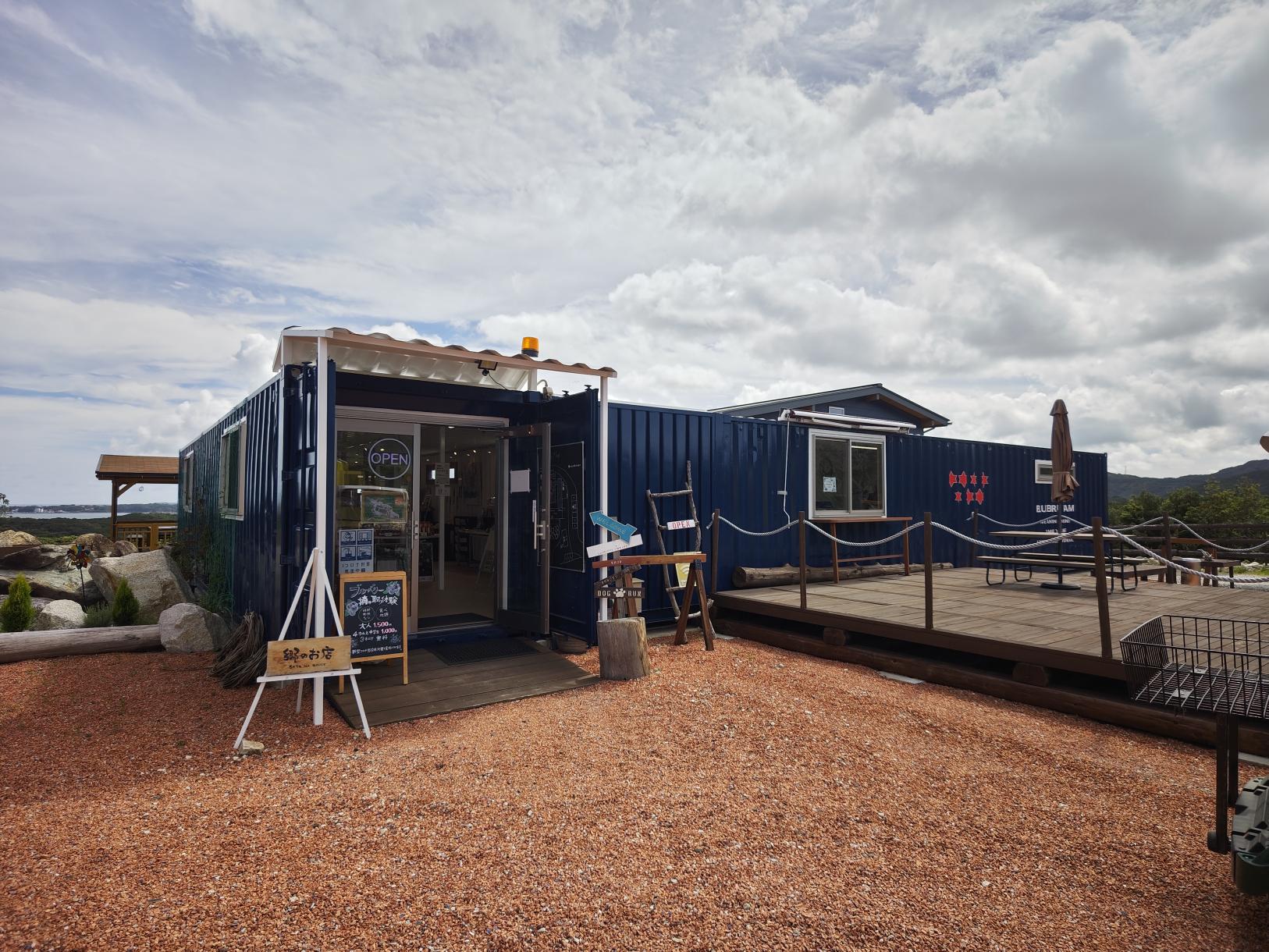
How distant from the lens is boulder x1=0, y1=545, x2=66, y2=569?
13.3 meters

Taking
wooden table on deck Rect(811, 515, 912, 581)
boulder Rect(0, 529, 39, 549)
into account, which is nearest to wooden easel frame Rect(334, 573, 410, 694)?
wooden table on deck Rect(811, 515, 912, 581)

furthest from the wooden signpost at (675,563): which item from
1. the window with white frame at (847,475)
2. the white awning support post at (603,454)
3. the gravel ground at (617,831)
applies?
the window with white frame at (847,475)

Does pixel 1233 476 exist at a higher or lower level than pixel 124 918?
higher

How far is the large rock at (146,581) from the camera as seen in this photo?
8477mm

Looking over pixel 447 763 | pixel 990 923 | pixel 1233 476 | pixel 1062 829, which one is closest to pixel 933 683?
pixel 1062 829

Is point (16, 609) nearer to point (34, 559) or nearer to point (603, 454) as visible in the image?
point (603, 454)

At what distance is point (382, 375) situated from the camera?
6125mm

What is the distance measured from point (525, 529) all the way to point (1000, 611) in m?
4.52

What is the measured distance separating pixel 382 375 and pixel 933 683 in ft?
17.2

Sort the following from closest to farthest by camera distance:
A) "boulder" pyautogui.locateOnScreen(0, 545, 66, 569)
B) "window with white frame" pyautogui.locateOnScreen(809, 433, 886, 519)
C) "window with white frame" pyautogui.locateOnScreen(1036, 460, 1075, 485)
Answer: "window with white frame" pyautogui.locateOnScreen(809, 433, 886, 519) < "window with white frame" pyautogui.locateOnScreen(1036, 460, 1075, 485) < "boulder" pyautogui.locateOnScreen(0, 545, 66, 569)

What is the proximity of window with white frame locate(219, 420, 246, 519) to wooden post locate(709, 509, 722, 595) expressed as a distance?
16.6 feet

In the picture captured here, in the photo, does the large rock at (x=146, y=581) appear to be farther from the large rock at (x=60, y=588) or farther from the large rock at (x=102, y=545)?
the large rock at (x=102, y=545)

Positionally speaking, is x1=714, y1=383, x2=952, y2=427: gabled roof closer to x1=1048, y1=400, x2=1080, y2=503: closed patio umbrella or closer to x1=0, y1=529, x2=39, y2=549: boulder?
x1=1048, y1=400, x2=1080, y2=503: closed patio umbrella

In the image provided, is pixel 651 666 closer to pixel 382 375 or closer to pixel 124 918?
pixel 382 375
